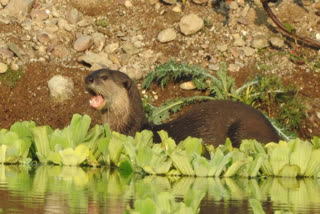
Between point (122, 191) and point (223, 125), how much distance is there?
351cm

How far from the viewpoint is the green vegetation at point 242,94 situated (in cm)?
1234

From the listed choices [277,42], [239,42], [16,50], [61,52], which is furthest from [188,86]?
[16,50]

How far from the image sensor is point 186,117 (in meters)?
10.3

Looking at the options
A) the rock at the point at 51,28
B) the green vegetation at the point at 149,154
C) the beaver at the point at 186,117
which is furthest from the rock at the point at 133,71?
the green vegetation at the point at 149,154

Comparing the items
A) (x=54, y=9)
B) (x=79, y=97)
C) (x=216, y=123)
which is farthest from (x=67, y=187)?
(x=54, y=9)

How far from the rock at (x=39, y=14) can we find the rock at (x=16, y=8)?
125 millimetres

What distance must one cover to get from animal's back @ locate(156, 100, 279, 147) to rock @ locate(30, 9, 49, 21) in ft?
15.7

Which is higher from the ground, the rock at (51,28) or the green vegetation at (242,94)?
the rock at (51,28)

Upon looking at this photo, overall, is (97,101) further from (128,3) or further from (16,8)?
(128,3)

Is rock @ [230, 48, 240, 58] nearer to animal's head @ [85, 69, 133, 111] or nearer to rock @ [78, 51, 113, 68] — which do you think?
rock @ [78, 51, 113, 68]

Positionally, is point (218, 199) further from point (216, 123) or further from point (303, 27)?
point (303, 27)

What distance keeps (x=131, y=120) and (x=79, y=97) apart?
9.10 ft

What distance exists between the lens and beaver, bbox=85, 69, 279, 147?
9812mm

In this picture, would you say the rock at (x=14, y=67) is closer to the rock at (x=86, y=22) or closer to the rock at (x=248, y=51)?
the rock at (x=86, y=22)
